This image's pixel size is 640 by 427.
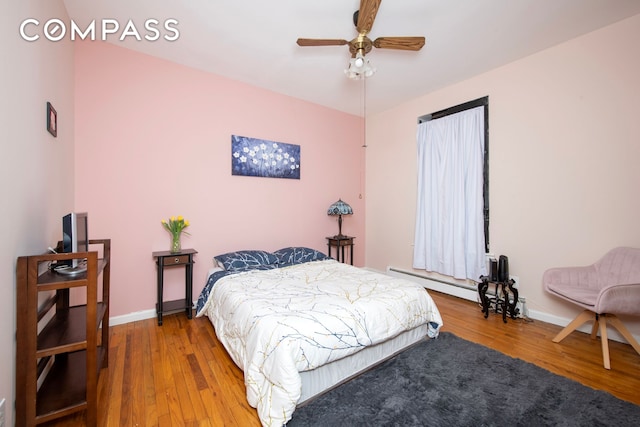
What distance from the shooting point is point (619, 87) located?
7.77 ft

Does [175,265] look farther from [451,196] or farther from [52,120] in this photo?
[451,196]

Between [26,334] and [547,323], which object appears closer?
[26,334]

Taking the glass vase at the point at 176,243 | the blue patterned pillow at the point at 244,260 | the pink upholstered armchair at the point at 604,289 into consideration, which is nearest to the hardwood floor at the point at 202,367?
the pink upholstered armchair at the point at 604,289

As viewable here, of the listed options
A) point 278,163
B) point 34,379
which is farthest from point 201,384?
point 278,163

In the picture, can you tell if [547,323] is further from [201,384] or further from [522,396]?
[201,384]

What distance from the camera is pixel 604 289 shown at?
2.00 metres

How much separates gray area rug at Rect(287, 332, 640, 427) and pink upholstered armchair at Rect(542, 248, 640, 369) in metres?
0.63

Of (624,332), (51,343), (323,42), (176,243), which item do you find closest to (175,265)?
(176,243)

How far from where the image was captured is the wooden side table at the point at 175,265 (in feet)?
8.94

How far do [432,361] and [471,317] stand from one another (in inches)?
46.4

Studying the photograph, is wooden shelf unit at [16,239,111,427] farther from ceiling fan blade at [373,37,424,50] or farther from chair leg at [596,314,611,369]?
chair leg at [596,314,611,369]

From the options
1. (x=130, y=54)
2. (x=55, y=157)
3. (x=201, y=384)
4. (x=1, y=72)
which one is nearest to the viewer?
(x=1, y=72)

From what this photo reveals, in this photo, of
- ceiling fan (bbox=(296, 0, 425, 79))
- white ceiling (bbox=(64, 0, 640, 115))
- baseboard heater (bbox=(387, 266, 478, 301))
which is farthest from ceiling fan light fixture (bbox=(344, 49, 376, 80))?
baseboard heater (bbox=(387, 266, 478, 301))

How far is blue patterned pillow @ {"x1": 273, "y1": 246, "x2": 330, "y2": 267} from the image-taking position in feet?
11.0
